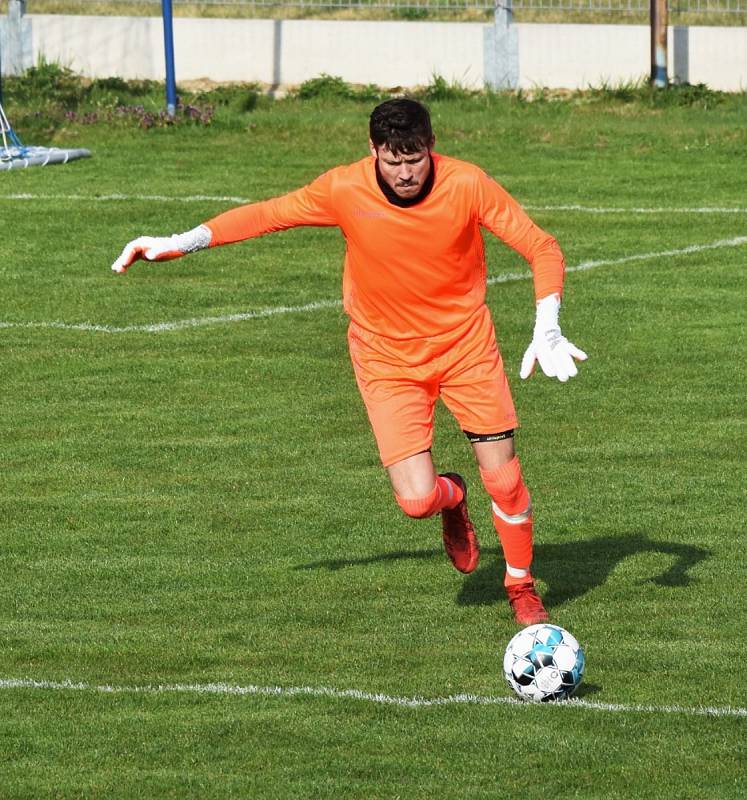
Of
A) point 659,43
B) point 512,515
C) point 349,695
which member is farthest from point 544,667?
point 659,43

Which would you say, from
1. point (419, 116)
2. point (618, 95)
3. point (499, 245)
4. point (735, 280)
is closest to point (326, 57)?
point (618, 95)

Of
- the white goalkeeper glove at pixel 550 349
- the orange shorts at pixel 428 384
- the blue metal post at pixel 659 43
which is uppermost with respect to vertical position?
the blue metal post at pixel 659 43

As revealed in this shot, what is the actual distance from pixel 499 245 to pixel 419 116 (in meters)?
12.7

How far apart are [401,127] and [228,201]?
14829 millimetres

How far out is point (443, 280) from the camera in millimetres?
9359

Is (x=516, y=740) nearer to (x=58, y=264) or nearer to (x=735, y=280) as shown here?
(x=735, y=280)

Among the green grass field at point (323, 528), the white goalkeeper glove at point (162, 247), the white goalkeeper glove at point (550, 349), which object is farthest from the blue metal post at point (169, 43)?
the white goalkeeper glove at point (550, 349)

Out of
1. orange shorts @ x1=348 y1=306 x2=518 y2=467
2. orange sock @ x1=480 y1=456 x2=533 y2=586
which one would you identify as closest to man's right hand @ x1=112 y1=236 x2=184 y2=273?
orange shorts @ x1=348 y1=306 x2=518 y2=467

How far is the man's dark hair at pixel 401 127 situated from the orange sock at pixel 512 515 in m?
1.60

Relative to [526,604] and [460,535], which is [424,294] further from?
[526,604]

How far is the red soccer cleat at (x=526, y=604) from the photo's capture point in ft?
31.1

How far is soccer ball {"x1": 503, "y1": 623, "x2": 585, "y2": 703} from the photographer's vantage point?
8328 millimetres

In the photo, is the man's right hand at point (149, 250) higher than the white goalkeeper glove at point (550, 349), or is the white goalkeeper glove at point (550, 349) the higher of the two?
the man's right hand at point (149, 250)

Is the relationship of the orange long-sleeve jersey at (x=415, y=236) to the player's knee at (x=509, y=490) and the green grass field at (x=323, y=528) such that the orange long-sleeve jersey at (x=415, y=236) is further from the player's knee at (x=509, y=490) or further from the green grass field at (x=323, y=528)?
the green grass field at (x=323, y=528)
